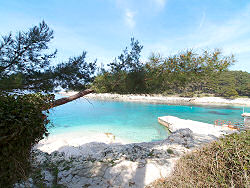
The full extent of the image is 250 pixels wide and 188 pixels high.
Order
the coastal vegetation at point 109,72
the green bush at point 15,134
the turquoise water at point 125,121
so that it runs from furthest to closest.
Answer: the turquoise water at point 125,121, the coastal vegetation at point 109,72, the green bush at point 15,134

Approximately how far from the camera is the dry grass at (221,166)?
1.92m

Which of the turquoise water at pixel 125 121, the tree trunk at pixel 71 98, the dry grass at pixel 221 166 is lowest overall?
the turquoise water at pixel 125 121

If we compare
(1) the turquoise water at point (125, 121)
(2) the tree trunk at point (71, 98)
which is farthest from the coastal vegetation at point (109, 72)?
(1) the turquoise water at point (125, 121)

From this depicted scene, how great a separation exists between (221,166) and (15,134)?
10.3ft

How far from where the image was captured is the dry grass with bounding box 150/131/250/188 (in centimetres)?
192

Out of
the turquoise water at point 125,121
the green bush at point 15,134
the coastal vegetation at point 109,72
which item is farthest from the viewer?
the turquoise water at point 125,121

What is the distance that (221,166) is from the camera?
211 cm

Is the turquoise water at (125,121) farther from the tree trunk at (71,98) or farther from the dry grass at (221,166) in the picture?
the dry grass at (221,166)

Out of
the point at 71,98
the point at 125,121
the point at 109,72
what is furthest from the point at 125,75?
the point at 125,121

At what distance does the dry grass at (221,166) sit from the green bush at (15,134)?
2.71 m

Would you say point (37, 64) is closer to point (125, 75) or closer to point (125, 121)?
point (125, 75)

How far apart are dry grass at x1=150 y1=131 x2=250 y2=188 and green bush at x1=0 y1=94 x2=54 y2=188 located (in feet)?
8.91

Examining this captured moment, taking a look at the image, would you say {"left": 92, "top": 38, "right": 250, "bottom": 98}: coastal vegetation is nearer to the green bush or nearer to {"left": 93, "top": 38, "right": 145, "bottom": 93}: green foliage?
{"left": 93, "top": 38, "right": 145, "bottom": 93}: green foliage

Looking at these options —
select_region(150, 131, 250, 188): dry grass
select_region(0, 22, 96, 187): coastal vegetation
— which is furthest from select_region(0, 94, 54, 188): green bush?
select_region(150, 131, 250, 188): dry grass
